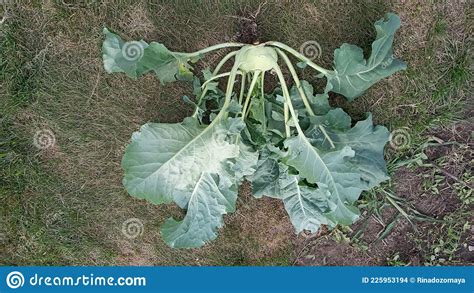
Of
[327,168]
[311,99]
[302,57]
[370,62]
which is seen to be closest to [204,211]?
[327,168]

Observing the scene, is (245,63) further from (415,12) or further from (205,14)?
(415,12)

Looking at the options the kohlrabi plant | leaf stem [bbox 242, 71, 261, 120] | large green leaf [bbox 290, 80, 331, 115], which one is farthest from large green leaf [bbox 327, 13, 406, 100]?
leaf stem [bbox 242, 71, 261, 120]

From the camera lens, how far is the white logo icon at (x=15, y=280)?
366 cm

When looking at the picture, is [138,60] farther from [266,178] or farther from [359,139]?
[359,139]

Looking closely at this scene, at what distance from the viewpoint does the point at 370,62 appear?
10.3ft

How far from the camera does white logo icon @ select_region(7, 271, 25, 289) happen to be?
3658 mm

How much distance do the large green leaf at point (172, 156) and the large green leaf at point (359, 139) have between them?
0.46 m

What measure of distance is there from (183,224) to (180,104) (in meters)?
0.78

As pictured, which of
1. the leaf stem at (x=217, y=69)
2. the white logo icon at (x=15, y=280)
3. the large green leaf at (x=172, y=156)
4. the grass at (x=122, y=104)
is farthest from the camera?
the white logo icon at (x=15, y=280)

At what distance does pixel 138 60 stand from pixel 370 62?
1263mm

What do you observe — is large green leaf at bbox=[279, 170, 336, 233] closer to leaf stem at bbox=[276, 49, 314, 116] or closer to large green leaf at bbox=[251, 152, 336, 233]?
large green leaf at bbox=[251, 152, 336, 233]

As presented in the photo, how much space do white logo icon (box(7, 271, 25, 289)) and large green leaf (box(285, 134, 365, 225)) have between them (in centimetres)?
189

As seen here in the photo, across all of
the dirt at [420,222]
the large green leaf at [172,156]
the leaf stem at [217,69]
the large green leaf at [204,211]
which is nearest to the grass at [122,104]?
the dirt at [420,222]

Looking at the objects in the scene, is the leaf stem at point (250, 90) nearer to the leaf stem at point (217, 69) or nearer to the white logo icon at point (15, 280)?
the leaf stem at point (217, 69)
